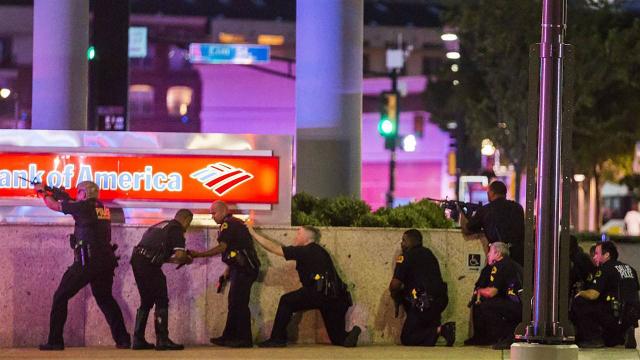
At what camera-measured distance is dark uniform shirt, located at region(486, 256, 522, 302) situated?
13758mm

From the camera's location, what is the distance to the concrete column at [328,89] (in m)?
18.0

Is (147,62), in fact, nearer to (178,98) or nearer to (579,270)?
(178,98)

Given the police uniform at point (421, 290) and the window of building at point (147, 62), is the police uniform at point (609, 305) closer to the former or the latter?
the police uniform at point (421, 290)

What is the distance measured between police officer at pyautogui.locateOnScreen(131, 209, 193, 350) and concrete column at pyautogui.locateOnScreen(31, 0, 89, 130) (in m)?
5.26

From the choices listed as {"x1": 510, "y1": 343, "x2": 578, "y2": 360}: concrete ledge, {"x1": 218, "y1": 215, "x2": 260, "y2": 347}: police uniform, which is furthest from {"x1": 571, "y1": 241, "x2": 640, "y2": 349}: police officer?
{"x1": 510, "y1": 343, "x2": 578, "y2": 360}: concrete ledge

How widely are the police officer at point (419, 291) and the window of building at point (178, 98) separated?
5215cm

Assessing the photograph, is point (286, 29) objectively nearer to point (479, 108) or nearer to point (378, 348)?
point (479, 108)

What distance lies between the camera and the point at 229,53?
33.8 m

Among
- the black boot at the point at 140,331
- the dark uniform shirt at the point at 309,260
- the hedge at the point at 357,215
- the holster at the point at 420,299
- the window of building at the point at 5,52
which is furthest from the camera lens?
the window of building at the point at 5,52

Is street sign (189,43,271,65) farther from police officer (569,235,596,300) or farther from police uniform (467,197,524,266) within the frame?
police officer (569,235,596,300)

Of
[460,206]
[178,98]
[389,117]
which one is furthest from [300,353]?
[178,98]

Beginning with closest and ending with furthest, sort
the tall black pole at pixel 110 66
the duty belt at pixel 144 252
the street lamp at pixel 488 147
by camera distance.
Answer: the duty belt at pixel 144 252 → the tall black pole at pixel 110 66 → the street lamp at pixel 488 147

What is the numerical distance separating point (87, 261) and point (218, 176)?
2048mm

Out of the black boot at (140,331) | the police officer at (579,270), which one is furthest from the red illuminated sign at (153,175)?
the police officer at (579,270)
